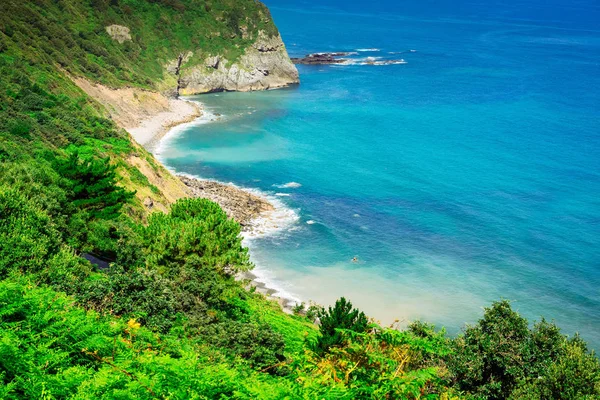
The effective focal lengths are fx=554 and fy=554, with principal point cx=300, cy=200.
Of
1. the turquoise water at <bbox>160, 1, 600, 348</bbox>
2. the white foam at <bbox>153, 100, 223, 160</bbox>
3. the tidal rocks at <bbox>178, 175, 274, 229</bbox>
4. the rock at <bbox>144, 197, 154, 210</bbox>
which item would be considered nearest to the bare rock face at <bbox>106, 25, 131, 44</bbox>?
the white foam at <bbox>153, 100, 223, 160</bbox>

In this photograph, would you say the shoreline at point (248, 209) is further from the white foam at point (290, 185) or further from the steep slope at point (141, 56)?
the steep slope at point (141, 56)

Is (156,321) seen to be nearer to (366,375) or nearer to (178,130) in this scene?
(366,375)

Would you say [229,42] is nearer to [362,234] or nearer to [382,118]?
[382,118]

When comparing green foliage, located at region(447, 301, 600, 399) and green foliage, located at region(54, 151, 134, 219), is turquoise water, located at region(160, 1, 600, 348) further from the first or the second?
green foliage, located at region(447, 301, 600, 399)

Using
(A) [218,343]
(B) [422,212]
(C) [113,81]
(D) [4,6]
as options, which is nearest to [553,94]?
(B) [422,212]

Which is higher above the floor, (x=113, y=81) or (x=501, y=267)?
(x=113, y=81)

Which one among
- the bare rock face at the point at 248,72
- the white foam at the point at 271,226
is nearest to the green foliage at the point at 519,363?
the white foam at the point at 271,226
